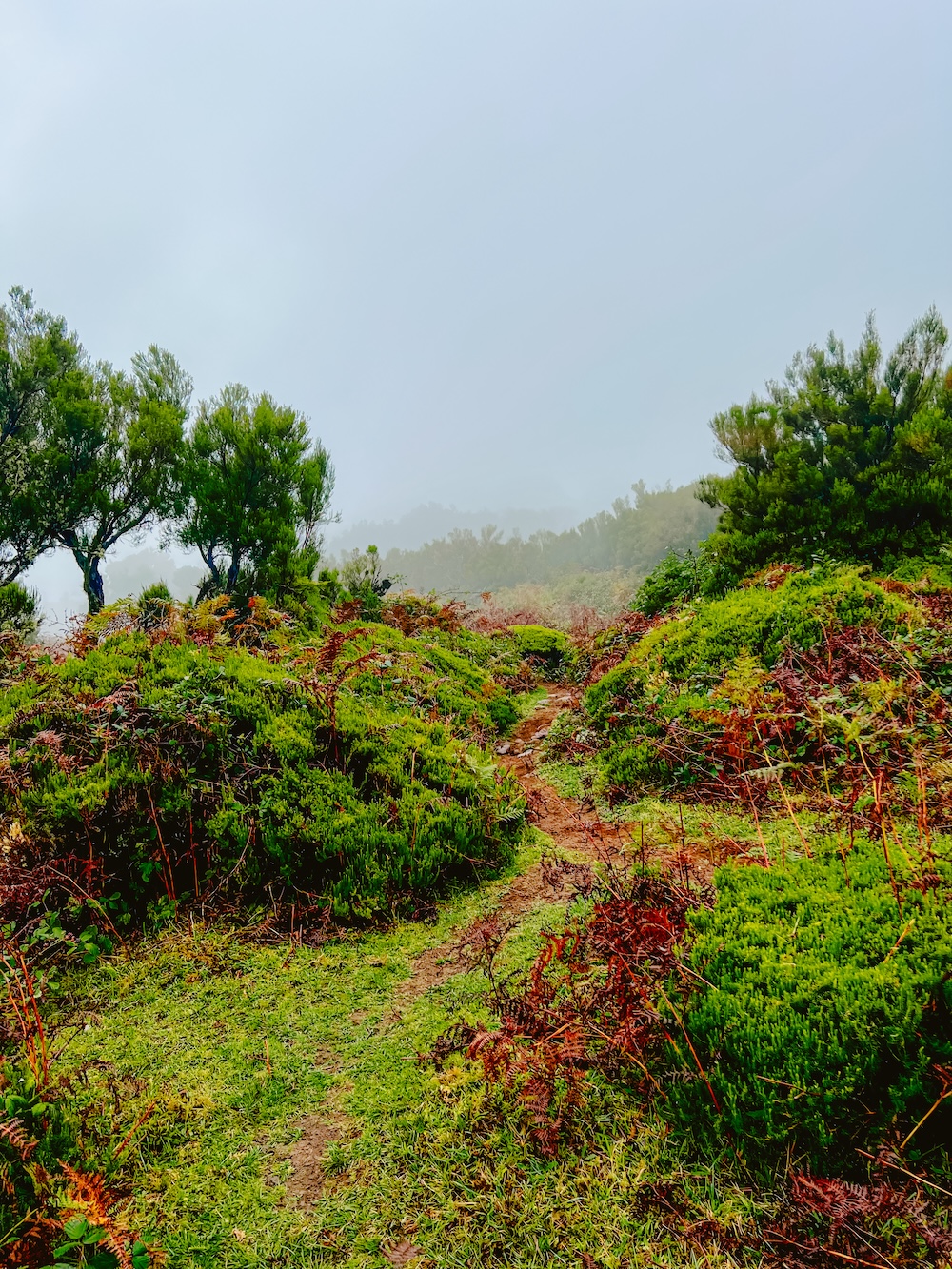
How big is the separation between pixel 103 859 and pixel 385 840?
1.87 meters

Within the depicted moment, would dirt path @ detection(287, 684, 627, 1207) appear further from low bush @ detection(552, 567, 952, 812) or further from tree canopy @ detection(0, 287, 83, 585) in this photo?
tree canopy @ detection(0, 287, 83, 585)

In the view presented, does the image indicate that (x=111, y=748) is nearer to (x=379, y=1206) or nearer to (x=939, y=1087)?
(x=379, y=1206)

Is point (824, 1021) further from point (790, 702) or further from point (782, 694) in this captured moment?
point (790, 702)

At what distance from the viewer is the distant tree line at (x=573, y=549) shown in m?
42.2

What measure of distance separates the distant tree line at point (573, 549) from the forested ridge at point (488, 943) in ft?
99.7

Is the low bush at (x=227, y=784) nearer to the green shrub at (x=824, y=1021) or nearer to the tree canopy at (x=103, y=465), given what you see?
the green shrub at (x=824, y=1021)

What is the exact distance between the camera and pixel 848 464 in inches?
369

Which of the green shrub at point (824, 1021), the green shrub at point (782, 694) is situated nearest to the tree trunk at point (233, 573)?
the green shrub at point (782, 694)

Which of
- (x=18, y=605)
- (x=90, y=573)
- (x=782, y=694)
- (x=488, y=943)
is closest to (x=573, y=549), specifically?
(x=90, y=573)

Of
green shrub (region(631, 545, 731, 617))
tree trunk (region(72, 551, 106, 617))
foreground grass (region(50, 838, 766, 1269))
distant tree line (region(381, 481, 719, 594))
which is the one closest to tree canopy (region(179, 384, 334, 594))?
tree trunk (region(72, 551, 106, 617))

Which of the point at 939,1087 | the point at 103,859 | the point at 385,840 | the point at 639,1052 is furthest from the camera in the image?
the point at 385,840

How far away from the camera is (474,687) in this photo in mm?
9414

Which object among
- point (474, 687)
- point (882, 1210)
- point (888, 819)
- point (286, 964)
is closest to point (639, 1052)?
point (882, 1210)

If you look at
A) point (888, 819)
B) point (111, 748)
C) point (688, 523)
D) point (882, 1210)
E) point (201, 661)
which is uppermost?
point (688, 523)
